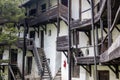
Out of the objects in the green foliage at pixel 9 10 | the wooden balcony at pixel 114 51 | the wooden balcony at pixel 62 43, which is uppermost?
the green foliage at pixel 9 10

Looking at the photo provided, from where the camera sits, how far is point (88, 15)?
20984 millimetres

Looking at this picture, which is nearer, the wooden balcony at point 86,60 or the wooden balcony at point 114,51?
the wooden balcony at point 114,51

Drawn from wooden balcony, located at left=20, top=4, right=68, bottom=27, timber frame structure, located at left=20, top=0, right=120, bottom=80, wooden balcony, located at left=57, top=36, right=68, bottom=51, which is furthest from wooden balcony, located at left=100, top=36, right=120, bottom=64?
wooden balcony, located at left=20, top=4, right=68, bottom=27

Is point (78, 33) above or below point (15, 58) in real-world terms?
above

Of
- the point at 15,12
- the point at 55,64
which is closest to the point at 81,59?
the point at 15,12

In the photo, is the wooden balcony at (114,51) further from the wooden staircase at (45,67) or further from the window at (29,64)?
the window at (29,64)

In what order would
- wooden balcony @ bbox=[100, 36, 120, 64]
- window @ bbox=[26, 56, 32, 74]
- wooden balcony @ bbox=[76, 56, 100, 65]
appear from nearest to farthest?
A: wooden balcony @ bbox=[100, 36, 120, 64]
wooden balcony @ bbox=[76, 56, 100, 65]
window @ bbox=[26, 56, 32, 74]

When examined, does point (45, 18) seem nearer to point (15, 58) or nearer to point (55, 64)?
point (55, 64)

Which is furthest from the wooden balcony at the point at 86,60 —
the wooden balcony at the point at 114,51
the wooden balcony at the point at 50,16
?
the wooden balcony at the point at 114,51

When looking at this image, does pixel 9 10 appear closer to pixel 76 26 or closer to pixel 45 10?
pixel 76 26

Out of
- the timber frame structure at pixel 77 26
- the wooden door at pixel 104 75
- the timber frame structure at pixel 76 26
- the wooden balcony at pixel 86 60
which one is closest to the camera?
the timber frame structure at pixel 76 26

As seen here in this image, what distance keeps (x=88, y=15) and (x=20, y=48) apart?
1221cm

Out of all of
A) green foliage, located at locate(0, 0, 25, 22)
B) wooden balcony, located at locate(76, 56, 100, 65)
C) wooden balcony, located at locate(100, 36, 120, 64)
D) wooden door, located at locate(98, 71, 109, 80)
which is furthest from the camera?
green foliage, located at locate(0, 0, 25, 22)

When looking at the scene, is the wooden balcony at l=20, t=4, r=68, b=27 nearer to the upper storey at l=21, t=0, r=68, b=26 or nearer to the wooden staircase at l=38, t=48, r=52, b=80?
the upper storey at l=21, t=0, r=68, b=26
